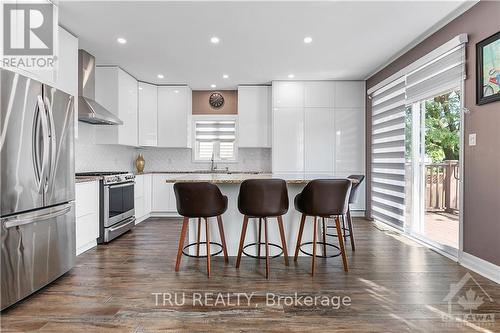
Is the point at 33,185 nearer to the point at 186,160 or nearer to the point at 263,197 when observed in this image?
the point at 263,197

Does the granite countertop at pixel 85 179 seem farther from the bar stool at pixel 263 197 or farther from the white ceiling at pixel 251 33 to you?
the bar stool at pixel 263 197

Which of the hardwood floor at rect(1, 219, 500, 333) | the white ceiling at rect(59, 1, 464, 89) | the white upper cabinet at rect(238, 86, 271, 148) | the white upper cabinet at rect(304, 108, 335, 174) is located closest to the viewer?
the hardwood floor at rect(1, 219, 500, 333)

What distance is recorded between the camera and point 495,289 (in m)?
2.53

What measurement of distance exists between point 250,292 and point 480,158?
2.49 m

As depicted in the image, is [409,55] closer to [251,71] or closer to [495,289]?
[251,71]

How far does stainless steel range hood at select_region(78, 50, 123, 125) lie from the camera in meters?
3.88

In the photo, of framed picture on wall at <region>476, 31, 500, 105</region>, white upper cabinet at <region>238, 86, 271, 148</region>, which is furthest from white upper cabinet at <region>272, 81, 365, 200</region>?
framed picture on wall at <region>476, 31, 500, 105</region>

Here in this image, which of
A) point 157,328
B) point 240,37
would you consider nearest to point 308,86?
point 240,37

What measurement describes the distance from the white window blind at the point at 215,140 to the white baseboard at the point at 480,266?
4.38 meters

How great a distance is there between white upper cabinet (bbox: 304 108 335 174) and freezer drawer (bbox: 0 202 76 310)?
3.97 m

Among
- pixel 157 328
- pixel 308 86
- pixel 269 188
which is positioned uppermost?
pixel 308 86

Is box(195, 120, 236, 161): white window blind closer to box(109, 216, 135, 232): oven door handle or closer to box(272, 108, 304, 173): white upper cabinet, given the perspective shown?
box(272, 108, 304, 173): white upper cabinet

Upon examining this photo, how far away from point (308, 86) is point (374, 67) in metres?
1.20

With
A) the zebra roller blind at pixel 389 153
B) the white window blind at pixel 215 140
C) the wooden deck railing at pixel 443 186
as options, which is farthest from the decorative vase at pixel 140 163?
the wooden deck railing at pixel 443 186
